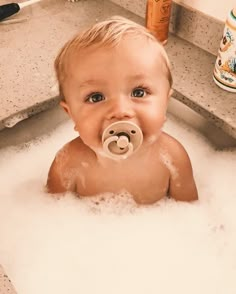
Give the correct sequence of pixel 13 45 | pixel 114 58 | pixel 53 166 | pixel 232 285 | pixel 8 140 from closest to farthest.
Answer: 1. pixel 114 58
2. pixel 232 285
3. pixel 53 166
4. pixel 8 140
5. pixel 13 45

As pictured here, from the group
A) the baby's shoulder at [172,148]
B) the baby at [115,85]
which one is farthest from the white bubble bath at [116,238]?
the baby at [115,85]

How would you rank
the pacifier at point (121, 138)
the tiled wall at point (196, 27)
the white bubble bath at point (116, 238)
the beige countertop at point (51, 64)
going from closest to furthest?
1. the pacifier at point (121, 138)
2. the white bubble bath at point (116, 238)
3. the beige countertop at point (51, 64)
4. the tiled wall at point (196, 27)

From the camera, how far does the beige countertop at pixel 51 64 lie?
1244 millimetres

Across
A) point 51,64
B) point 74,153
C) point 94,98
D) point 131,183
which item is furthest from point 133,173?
point 51,64

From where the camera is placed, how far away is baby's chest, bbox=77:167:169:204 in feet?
3.75

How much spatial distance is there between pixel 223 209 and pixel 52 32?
2.57 feet

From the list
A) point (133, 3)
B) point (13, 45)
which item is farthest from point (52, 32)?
point (133, 3)

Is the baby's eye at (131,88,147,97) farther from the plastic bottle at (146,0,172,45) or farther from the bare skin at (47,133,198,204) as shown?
the plastic bottle at (146,0,172,45)

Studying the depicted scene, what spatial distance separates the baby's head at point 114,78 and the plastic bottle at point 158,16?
0.37m

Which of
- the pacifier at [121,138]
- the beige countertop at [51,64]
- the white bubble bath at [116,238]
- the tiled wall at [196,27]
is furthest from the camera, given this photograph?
the tiled wall at [196,27]

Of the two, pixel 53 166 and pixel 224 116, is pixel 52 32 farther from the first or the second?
pixel 224 116

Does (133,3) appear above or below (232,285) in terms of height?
above

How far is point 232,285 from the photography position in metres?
1.07

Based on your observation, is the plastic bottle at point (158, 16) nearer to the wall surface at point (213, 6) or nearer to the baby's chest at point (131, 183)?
the wall surface at point (213, 6)
